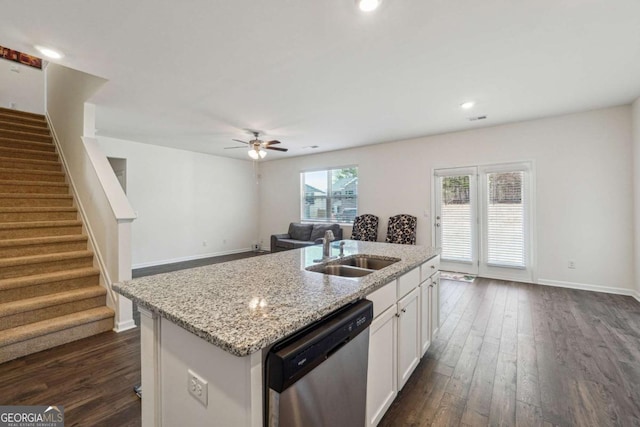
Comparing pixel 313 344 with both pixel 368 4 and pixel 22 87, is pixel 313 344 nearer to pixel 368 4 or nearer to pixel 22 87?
pixel 368 4

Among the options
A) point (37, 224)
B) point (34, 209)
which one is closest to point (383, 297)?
point (37, 224)

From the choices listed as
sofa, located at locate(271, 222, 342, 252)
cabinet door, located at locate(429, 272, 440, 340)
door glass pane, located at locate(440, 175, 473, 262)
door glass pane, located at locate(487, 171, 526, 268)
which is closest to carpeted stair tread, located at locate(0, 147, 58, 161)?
sofa, located at locate(271, 222, 342, 252)

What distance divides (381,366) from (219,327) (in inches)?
40.7

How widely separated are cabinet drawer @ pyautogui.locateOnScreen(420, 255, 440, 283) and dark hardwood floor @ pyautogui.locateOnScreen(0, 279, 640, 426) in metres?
0.70

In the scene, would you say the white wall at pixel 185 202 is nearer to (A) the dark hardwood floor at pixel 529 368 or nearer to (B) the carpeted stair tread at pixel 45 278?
(B) the carpeted stair tread at pixel 45 278

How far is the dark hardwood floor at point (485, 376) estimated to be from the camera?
1682 mm

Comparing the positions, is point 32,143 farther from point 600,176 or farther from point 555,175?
point 600,176

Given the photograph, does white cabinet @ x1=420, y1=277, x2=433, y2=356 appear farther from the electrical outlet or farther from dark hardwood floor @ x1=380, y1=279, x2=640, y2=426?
the electrical outlet

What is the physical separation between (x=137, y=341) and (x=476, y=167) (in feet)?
17.5

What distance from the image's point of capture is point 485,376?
206cm

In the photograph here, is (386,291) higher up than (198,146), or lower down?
lower down

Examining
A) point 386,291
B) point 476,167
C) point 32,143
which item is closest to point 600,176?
point 476,167

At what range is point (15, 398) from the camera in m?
1.81

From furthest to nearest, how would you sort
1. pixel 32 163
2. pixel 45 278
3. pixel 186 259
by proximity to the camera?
pixel 186 259
pixel 32 163
pixel 45 278
